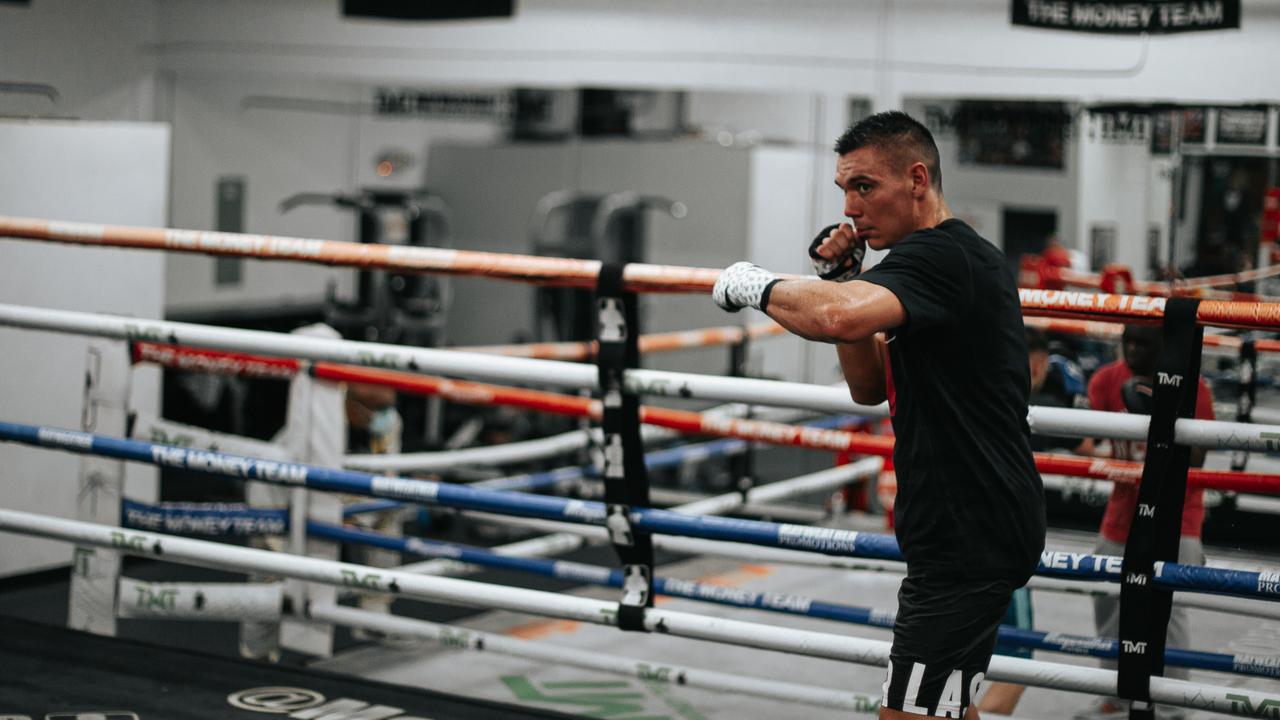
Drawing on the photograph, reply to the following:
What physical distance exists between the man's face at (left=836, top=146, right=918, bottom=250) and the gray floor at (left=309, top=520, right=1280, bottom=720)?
1305mm

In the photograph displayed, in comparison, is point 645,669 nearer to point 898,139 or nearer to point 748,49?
point 898,139

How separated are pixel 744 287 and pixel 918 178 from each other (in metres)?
0.32

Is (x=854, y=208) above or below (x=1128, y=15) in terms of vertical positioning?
below

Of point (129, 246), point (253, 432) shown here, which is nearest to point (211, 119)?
point (253, 432)

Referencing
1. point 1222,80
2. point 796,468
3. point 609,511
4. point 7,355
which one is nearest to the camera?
point 609,511

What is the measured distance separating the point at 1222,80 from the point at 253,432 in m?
5.54

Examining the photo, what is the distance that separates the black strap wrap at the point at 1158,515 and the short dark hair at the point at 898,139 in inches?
20.3

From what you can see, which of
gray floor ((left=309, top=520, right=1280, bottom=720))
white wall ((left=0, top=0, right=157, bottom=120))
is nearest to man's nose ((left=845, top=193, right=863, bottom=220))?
gray floor ((left=309, top=520, right=1280, bottom=720))

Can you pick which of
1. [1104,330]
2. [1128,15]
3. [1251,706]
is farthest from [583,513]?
[1128,15]

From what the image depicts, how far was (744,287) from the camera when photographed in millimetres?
2109

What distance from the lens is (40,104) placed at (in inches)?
273

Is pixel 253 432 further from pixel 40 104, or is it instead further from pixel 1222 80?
pixel 1222 80

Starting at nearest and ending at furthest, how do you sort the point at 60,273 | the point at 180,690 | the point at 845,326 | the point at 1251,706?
the point at 845,326 → the point at 1251,706 → the point at 180,690 → the point at 60,273

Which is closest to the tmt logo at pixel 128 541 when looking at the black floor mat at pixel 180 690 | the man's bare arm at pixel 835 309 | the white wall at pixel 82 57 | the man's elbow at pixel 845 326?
the black floor mat at pixel 180 690
